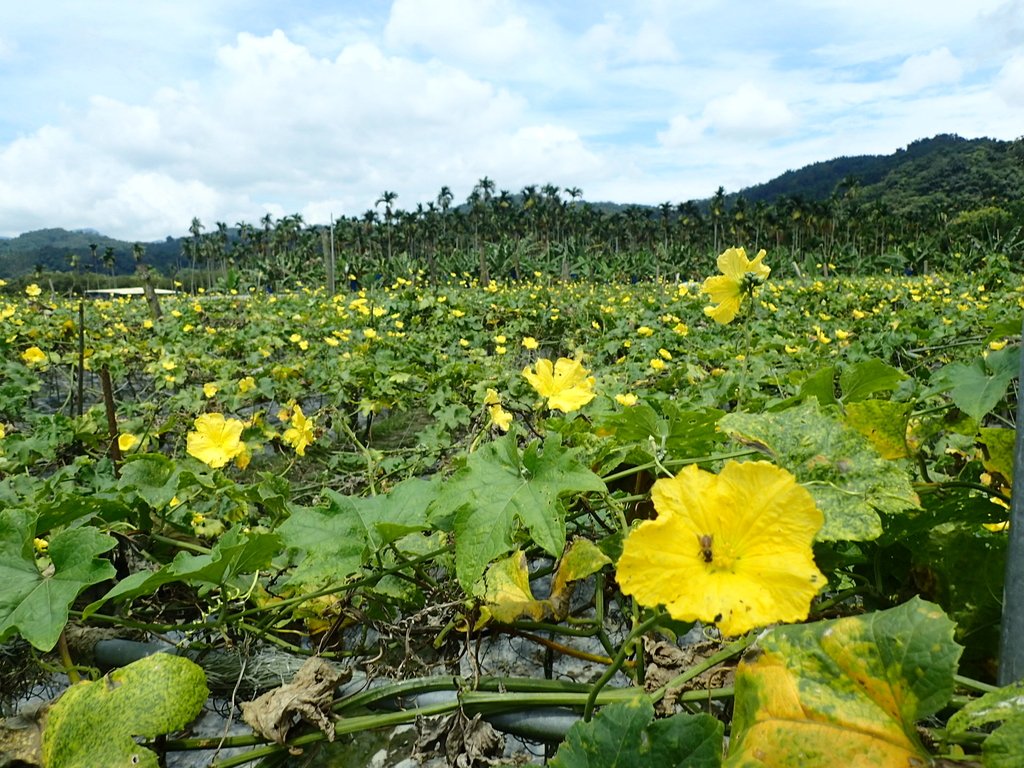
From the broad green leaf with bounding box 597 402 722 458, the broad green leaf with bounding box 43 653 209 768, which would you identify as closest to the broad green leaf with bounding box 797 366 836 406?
the broad green leaf with bounding box 597 402 722 458

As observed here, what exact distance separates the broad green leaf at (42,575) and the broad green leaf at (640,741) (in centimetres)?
66

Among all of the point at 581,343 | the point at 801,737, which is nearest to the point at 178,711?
the point at 801,737

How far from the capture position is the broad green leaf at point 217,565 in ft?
2.75

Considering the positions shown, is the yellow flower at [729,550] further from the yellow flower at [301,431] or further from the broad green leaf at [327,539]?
the yellow flower at [301,431]

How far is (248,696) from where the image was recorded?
3.34 ft

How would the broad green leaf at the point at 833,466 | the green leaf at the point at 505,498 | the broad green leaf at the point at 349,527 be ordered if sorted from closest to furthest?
the broad green leaf at the point at 833,466, the green leaf at the point at 505,498, the broad green leaf at the point at 349,527

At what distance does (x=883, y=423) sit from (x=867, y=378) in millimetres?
148

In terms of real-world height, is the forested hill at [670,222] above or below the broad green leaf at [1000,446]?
above

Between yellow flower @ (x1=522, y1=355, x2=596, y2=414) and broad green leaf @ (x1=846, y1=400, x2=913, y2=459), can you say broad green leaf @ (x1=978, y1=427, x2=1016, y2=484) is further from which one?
yellow flower @ (x1=522, y1=355, x2=596, y2=414)

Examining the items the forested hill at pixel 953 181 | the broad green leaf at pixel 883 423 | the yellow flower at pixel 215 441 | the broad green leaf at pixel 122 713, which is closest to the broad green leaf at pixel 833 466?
the broad green leaf at pixel 883 423

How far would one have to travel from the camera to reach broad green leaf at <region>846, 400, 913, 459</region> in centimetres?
83

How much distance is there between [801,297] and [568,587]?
9.34 m

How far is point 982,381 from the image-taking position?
0.81 meters

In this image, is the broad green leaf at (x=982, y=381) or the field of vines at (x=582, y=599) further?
the broad green leaf at (x=982, y=381)
